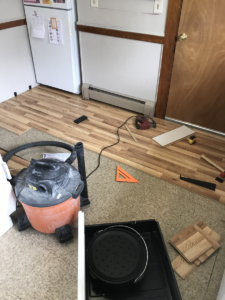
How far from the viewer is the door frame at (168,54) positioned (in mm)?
2006

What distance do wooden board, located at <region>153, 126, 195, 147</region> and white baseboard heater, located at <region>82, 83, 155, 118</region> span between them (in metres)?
0.32

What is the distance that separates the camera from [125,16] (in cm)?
224

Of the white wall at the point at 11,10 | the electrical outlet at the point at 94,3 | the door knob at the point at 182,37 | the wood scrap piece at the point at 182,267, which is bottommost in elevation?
the wood scrap piece at the point at 182,267

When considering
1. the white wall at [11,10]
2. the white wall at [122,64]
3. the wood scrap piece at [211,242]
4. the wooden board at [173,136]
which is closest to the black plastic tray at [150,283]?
the wood scrap piece at [211,242]

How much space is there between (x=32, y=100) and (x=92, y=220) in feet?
6.10

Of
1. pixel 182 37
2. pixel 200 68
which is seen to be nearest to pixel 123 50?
pixel 182 37

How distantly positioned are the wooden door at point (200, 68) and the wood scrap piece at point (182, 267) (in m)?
1.41

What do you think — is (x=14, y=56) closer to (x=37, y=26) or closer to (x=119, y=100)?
(x=37, y=26)

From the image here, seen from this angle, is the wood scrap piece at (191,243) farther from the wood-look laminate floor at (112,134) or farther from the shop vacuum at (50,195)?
the shop vacuum at (50,195)

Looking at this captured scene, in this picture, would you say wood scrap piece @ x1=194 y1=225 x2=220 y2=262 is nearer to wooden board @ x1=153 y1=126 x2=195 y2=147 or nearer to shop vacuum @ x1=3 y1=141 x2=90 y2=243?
shop vacuum @ x1=3 y1=141 x2=90 y2=243

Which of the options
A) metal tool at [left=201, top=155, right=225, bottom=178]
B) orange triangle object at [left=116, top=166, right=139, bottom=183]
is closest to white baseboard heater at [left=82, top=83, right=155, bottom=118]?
metal tool at [left=201, top=155, right=225, bottom=178]

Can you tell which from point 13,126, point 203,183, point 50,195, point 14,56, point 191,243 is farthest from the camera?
point 14,56

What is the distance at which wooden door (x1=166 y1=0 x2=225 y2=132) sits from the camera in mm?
1936

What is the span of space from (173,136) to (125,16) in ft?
3.82
